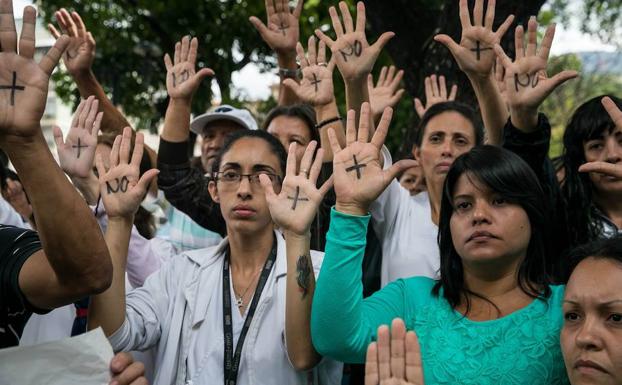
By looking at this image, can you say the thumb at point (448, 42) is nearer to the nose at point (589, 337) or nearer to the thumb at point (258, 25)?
the thumb at point (258, 25)

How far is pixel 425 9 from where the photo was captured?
704cm

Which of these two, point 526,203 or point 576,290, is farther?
point 526,203

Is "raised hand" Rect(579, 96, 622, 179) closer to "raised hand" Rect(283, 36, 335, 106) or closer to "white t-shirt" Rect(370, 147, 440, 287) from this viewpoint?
"white t-shirt" Rect(370, 147, 440, 287)

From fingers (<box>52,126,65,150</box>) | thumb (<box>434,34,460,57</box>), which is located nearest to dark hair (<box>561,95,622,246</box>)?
thumb (<box>434,34,460,57</box>)

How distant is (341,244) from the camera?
246 centimetres

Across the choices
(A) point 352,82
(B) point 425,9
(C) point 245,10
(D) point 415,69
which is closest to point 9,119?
(A) point 352,82

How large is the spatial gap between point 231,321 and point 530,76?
156cm

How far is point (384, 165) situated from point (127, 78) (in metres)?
8.95

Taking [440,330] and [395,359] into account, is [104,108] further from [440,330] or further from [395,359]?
[395,359]

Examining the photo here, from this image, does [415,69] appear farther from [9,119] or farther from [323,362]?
[9,119]

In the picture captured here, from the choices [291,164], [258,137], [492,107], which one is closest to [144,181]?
[291,164]

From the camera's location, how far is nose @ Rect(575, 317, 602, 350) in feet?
6.93

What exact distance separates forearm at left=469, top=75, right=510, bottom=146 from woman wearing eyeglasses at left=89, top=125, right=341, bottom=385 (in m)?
1.00

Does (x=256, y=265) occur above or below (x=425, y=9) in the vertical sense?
below
